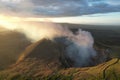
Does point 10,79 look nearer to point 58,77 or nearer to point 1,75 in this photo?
point 1,75

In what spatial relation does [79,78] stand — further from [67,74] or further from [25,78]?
[25,78]

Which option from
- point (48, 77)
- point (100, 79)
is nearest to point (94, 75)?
point (100, 79)

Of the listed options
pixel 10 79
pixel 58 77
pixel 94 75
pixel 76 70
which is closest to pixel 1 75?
pixel 10 79

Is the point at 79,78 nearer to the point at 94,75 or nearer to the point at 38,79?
the point at 94,75

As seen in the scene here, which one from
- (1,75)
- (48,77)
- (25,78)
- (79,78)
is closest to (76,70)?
(79,78)

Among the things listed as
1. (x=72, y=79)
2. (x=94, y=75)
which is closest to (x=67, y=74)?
(x=72, y=79)

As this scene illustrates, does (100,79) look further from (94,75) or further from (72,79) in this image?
(72,79)
